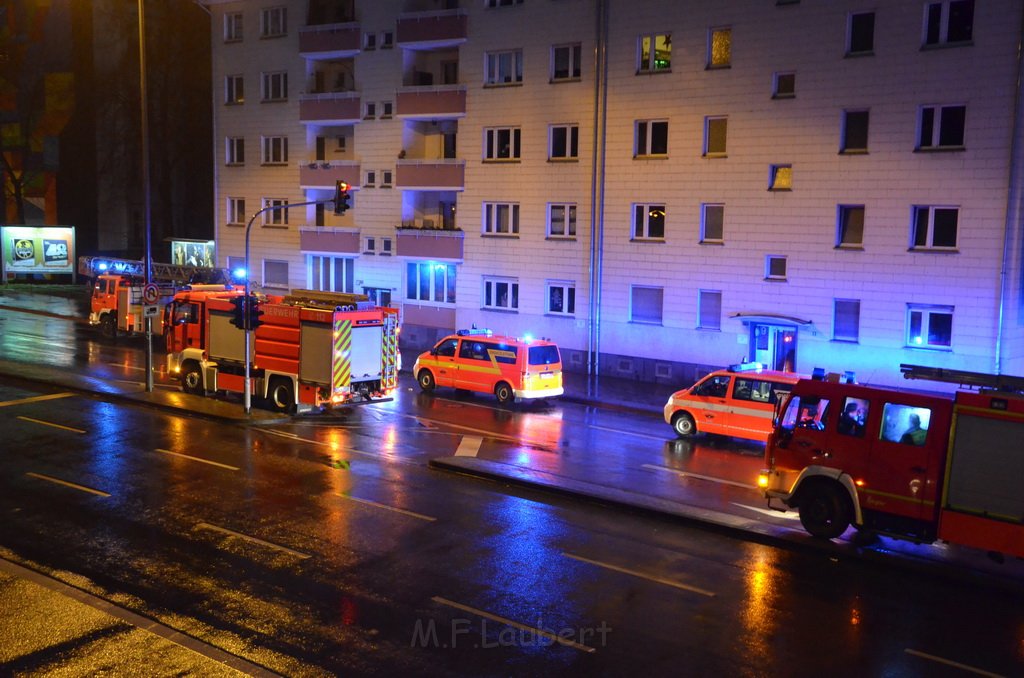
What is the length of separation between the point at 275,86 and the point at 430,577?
35.7 metres

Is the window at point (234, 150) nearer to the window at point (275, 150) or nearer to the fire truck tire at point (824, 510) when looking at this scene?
the window at point (275, 150)

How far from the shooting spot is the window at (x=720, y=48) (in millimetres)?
30219

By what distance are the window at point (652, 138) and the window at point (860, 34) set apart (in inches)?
251

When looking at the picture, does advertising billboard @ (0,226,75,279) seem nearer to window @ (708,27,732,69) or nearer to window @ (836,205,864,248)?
window @ (708,27,732,69)

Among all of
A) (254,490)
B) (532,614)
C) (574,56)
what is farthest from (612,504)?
(574,56)

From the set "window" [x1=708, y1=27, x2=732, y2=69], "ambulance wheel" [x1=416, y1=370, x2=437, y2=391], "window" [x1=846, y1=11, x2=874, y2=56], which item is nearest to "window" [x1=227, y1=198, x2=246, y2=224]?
"ambulance wheel" [x1=416, y1=370, x2=437, y2=391]

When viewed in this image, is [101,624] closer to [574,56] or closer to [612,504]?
[612,504]

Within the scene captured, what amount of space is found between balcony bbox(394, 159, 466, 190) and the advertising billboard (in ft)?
89.7

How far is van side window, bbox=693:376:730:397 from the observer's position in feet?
73.4

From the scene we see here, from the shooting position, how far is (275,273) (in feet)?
145

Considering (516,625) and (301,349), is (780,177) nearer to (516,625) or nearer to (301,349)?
(301,349)

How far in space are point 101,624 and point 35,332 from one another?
32.6 metres

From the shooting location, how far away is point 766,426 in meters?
21.7

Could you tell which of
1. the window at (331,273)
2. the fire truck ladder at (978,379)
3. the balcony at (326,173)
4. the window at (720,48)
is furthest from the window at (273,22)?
the fire truck ladder at (978,379)
